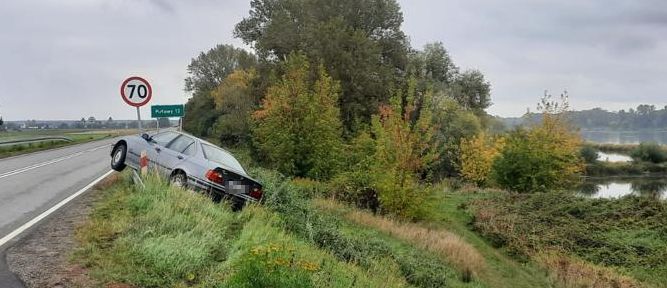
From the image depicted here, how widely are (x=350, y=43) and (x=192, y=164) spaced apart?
951 inches

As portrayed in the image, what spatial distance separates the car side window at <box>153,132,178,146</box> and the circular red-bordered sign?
3.71 ft

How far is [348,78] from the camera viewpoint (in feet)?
117

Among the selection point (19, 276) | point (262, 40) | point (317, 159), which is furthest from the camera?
point (262, 40)

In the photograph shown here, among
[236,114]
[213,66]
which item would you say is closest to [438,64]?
[236,114]

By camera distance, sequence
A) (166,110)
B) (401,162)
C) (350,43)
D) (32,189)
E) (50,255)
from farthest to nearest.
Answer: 1. (350,43)
2. (401,162)
3. (166,110)
4. (32,189)
5. (50,255)

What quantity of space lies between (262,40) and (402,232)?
25397mm

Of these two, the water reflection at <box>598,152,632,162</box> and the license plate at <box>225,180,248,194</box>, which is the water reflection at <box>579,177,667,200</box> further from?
the license plate at <box>225,180,248,194</box>

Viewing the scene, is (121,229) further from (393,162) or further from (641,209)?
(641,209)

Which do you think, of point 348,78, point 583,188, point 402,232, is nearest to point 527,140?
point 348,78

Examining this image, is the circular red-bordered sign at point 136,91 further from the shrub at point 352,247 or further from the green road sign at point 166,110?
the green road sign at point 166,110

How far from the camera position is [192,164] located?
39.4ft

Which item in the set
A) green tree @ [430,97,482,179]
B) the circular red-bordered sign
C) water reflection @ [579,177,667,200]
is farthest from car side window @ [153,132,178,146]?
water reflection @ [579,177,667,200]

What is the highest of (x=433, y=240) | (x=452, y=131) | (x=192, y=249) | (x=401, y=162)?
(x=452, y=131)

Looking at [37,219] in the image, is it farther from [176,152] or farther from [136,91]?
[136,91]
